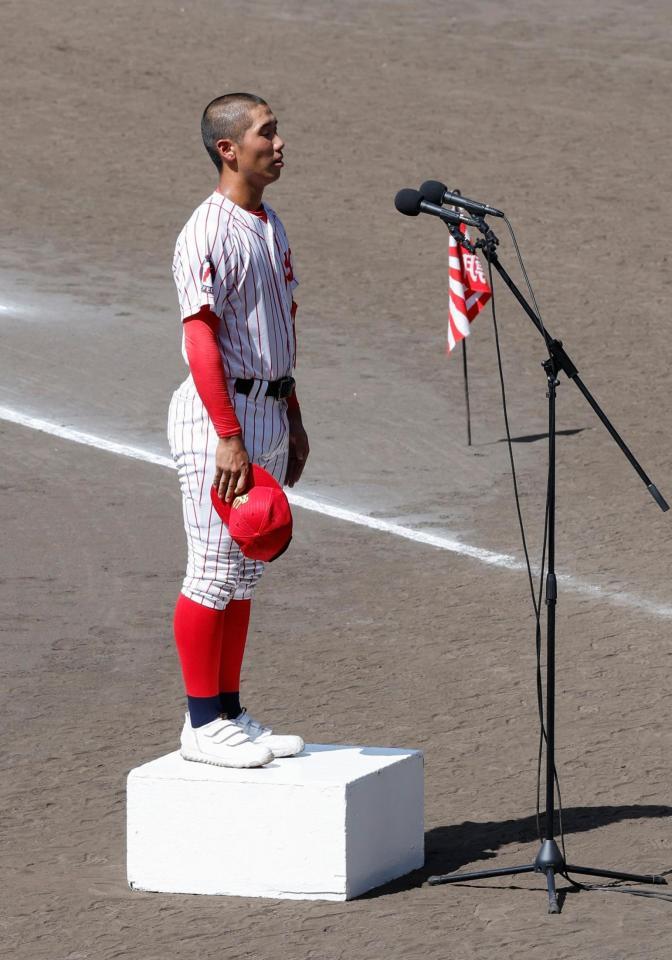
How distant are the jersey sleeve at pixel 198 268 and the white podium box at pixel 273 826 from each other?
1.43 metres

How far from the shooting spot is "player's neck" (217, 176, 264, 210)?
207 inches

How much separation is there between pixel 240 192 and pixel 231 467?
87 centimetres

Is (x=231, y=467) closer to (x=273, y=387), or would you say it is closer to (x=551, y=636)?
(x=273, y=387)

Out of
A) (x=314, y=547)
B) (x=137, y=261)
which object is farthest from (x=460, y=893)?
(x=137, y=261)

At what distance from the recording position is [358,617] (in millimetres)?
8352

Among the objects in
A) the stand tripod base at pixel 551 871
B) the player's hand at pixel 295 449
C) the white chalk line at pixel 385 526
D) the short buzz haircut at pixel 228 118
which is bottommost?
the stand tripod base at pixel 551 871

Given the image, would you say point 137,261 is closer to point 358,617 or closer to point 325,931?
point 358,617

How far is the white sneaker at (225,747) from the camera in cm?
526

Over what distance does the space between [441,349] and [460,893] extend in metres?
8.79

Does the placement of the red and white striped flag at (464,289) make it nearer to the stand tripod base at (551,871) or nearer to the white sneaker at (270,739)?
the white sneaker at (270,739)

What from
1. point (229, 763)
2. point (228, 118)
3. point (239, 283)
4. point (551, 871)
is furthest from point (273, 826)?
point (228, 118)

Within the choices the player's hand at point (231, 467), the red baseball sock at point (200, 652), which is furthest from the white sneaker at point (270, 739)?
the player's hand at point (231, 467)

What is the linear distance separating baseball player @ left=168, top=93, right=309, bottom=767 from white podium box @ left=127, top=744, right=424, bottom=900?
0.48 feet

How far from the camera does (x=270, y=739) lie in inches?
214
